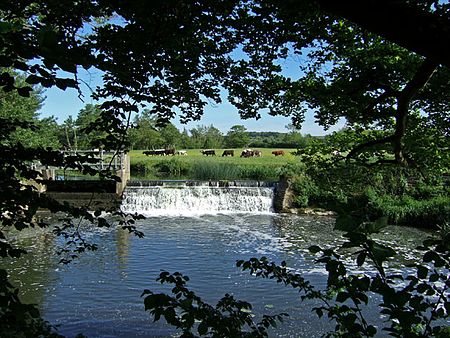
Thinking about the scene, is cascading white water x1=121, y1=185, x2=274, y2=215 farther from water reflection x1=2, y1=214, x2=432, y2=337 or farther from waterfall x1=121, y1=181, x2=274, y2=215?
water reflection x1=2, y1=214, x2=432, y2=337

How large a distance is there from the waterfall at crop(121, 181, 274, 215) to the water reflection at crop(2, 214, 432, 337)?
3.10m

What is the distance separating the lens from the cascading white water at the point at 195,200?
1889 cm

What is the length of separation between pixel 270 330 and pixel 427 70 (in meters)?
5.06

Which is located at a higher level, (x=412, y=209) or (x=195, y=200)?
(x=412, y=209)

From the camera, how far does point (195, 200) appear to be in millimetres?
19078

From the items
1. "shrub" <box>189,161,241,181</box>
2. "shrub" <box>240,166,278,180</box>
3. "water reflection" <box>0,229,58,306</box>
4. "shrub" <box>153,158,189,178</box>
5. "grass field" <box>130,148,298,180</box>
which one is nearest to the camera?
"water reflection" <box>0,229,58,306</box>

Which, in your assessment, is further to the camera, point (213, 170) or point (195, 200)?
point (213, 170)

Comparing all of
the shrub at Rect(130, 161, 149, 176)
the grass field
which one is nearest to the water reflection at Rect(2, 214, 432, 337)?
the grass field

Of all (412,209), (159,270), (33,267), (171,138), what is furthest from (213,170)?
(171,138)

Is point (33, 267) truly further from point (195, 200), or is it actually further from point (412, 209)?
point (412, 209)

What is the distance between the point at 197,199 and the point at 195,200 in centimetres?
11

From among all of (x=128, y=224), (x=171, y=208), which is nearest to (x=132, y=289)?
(x=128, y=224)

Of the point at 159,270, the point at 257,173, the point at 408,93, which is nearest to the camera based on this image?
the point at 408,93

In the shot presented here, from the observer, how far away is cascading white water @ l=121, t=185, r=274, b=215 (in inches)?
744
